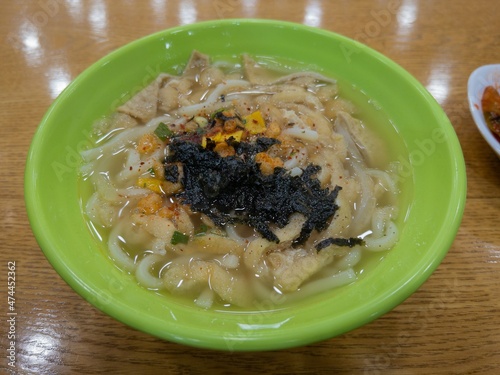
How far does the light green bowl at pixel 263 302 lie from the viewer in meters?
1.23

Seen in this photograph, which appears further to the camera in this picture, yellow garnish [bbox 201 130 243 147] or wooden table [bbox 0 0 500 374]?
yellow garnish [bbox 201 130 243 147]

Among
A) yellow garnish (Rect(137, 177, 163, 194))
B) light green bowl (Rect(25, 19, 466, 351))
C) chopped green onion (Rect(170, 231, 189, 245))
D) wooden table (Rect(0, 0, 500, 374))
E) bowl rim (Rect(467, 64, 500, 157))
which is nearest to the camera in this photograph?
light green bowl (Rect(25, 19, 466, 351))

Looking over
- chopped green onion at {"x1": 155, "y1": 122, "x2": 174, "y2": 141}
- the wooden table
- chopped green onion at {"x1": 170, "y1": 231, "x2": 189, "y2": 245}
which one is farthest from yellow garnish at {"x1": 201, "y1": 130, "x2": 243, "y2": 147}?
the wooden table

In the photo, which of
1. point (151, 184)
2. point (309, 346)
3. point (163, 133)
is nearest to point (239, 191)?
point (151, 184)

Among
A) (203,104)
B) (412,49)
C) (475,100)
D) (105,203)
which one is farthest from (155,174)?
(412,49)

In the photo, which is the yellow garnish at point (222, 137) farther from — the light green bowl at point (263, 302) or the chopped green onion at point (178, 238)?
the light green bowl at point (263, 302)

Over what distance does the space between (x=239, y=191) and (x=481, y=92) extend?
1637 millimetres

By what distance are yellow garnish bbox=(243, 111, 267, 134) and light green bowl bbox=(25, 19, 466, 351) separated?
0.53 metres

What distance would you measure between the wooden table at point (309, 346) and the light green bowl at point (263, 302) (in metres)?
0.28

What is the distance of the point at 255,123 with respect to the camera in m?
2.06

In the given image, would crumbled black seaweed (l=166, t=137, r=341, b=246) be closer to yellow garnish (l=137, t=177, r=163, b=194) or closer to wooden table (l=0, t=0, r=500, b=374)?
yellow garnish (l=137, t=177, r=163, b=194)

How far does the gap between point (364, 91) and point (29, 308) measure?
1916 millimetres

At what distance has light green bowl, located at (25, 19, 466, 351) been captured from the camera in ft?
4.03

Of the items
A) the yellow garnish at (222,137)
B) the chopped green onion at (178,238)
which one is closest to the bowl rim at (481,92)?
the yellow garnish at (222,137)
